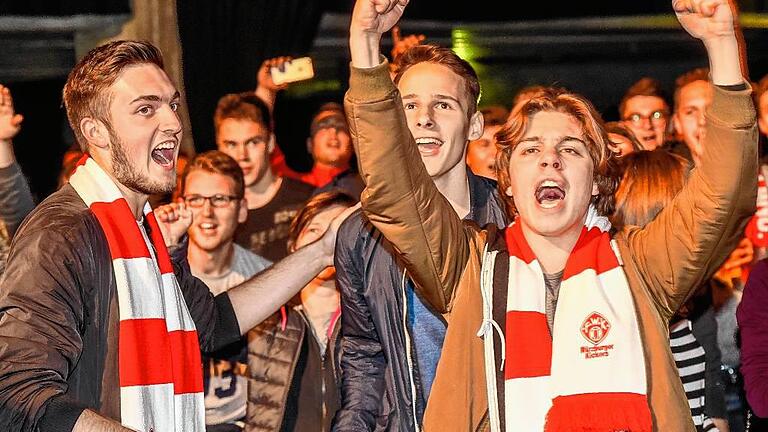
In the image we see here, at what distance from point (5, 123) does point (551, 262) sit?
110 inches

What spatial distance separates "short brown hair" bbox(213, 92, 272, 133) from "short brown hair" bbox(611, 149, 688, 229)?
311 centimetres

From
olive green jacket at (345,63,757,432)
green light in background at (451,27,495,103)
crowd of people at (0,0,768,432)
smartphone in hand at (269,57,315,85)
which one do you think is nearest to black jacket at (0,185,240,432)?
crowd of people at (0,0,768,432)

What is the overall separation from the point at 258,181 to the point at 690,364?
312 centimetres

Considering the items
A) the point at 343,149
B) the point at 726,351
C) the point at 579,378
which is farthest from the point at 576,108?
the point at 343,149

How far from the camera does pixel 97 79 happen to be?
4.41m

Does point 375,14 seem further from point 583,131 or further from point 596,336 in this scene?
point 596,336

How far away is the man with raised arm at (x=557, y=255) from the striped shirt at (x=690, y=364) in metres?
1.00

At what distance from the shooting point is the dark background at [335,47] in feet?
31.3

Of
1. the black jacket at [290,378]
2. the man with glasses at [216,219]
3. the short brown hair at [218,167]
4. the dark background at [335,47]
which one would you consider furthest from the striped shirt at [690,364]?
the dark background at [335,47]

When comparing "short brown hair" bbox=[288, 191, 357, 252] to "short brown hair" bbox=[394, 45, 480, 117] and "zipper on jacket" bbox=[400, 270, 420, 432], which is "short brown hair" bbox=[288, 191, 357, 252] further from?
→ "zipper on jacket" bbox=[400, 270, 420, 432]

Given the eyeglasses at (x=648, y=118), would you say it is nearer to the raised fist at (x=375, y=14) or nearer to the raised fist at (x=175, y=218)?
the raised fist at (x=175, y=218)

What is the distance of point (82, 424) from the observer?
12.4ft

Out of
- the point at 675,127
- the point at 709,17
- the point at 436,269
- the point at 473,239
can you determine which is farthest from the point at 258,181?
the point at 709,17

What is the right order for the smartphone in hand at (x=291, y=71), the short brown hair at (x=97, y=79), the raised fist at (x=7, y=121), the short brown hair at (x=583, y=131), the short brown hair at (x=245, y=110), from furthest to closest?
the smartphone in hand at (x=291, y=71) → the short brown hair at (x=245, y=110) → the raised fist at (x=7, y=121) → the short brown hair at (x=97, y=79) → the short brown hair at (x=583, y=131)
